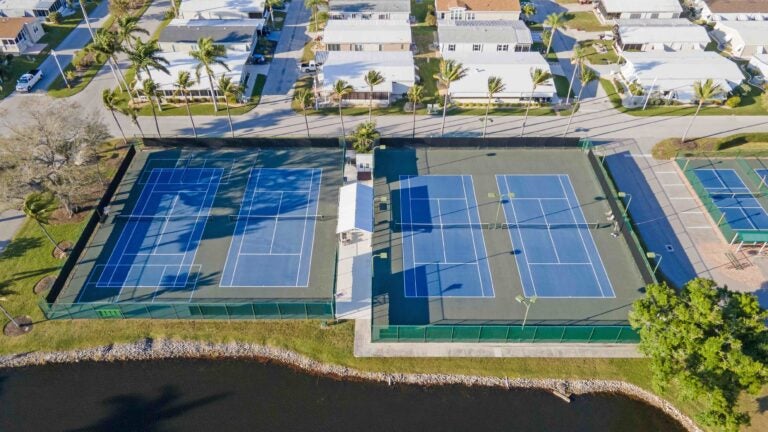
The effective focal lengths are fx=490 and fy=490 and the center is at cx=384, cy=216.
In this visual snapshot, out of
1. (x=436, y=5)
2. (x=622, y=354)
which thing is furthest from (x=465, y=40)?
(x=622, y=354)

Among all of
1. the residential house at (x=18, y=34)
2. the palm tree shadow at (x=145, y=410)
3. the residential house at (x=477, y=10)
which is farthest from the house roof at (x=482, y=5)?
the palm tree shadow at (x=145, y=410)

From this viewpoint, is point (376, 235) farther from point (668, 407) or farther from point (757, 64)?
point (757, 64)

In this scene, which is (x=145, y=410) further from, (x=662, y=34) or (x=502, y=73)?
(x=662, y=34)

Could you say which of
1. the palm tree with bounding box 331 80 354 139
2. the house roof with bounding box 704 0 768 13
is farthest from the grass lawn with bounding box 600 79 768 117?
the palm tree with bounding box 331 80 354 139

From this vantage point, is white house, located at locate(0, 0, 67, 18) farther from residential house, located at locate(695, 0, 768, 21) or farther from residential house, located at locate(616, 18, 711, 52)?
residential house, located at locate(695, 0, 768, 21)

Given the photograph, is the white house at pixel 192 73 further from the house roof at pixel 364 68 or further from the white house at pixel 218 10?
the white house at pixel 218 10
